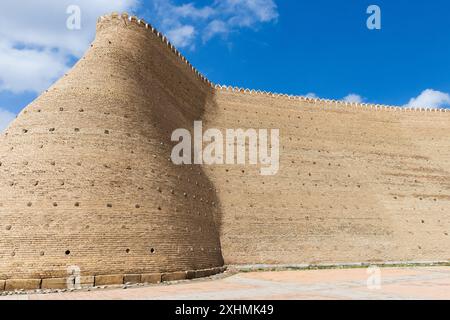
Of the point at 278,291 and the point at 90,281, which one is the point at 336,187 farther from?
the point at 90,281

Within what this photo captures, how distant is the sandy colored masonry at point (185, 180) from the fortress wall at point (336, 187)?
79 millimetres

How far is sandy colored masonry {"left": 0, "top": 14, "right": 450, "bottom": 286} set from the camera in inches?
535

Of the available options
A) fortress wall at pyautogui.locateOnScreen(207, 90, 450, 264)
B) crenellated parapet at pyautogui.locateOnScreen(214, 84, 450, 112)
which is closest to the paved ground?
fortress wall at pyautogui.locateOnScreen(207, 90, 450, 264)

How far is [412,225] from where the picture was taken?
2586 centimetres

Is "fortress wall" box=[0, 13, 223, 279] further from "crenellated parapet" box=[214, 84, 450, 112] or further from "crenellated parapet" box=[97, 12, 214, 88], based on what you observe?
"crenellated parapet" box=[214, 84, 450, 112]

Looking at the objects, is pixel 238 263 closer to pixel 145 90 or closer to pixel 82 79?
pixel 145 90

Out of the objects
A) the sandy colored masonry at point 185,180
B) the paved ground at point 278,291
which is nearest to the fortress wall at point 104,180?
the sandy colored masonry at point 185,180

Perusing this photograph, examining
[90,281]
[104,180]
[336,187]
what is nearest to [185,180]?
[104,180]

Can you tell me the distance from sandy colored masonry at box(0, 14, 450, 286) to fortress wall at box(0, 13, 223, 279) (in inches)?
2.0

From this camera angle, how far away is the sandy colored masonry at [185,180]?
44.6 ft

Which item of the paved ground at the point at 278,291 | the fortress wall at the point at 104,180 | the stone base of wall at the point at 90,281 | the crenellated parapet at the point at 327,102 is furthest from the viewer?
the crenellated parapet at the point at 327,102

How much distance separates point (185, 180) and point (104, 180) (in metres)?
4.41

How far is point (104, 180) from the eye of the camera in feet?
48.0

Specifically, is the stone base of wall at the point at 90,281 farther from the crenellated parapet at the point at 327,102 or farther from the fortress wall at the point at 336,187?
the crenellated parapet at the point at 327,102
